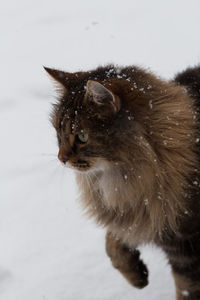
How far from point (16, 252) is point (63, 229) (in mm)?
337

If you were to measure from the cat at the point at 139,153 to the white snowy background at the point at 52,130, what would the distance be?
569 millimetres

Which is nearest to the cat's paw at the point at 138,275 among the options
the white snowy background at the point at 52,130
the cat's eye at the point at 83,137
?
the white snowy background at the point at 52,130

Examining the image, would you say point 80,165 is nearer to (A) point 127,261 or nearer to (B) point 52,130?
(A) point 127,261

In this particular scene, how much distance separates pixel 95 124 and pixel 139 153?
0.70ft

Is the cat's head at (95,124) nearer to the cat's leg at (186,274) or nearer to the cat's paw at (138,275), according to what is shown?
Answer: the cat's leg at (186,274)

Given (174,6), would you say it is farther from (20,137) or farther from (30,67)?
(20,137)

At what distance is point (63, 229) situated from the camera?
2898 millimetres

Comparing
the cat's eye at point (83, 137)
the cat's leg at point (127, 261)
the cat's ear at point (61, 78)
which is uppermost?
the cat's ear at point (61, 78)

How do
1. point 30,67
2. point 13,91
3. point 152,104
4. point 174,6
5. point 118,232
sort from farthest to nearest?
point 174,6 → point 30,67 → point 13,91 → point 118,232 → point 152,104

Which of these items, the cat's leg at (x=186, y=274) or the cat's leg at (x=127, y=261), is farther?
the cat's leg at (x=127, y=261)

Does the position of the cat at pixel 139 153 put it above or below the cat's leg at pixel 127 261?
above

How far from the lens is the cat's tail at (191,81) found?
2133 millimetres

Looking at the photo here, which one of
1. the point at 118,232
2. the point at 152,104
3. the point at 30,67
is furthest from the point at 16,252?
the point at 30,67

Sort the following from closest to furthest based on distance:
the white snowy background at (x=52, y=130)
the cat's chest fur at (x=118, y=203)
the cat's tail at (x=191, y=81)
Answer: the cat's chest fur at (x=118, y=203) < the cat's tail at (x=191, y=81) < the white snowy background at (x=52, y=130)
